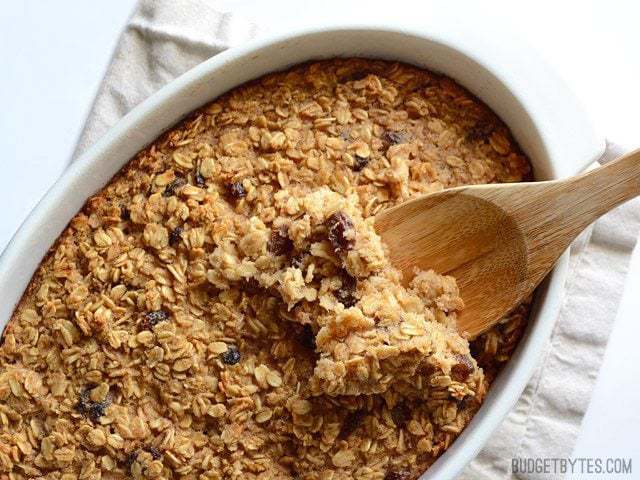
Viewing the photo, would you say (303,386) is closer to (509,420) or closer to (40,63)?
(509,420)

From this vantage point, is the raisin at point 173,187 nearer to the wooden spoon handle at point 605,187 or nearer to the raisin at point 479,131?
the raisin at point 479,131

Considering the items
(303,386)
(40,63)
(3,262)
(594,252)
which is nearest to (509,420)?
(594,252)

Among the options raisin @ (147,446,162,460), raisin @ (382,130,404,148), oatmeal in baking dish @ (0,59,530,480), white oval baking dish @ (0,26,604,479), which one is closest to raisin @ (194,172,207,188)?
oatmeal in baking dish @ (0,59,530,480)

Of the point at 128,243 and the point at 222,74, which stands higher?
the point at 222,74

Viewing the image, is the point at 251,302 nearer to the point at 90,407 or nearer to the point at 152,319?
the point at 152,319

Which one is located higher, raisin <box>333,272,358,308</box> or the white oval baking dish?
the white oval baking dish

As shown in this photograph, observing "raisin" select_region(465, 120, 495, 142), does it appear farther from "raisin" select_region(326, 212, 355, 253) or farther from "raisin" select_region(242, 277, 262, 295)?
"raisin" select_region(242, 277, 262, 295)

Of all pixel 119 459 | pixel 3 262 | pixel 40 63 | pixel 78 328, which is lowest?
pixel 119 459
